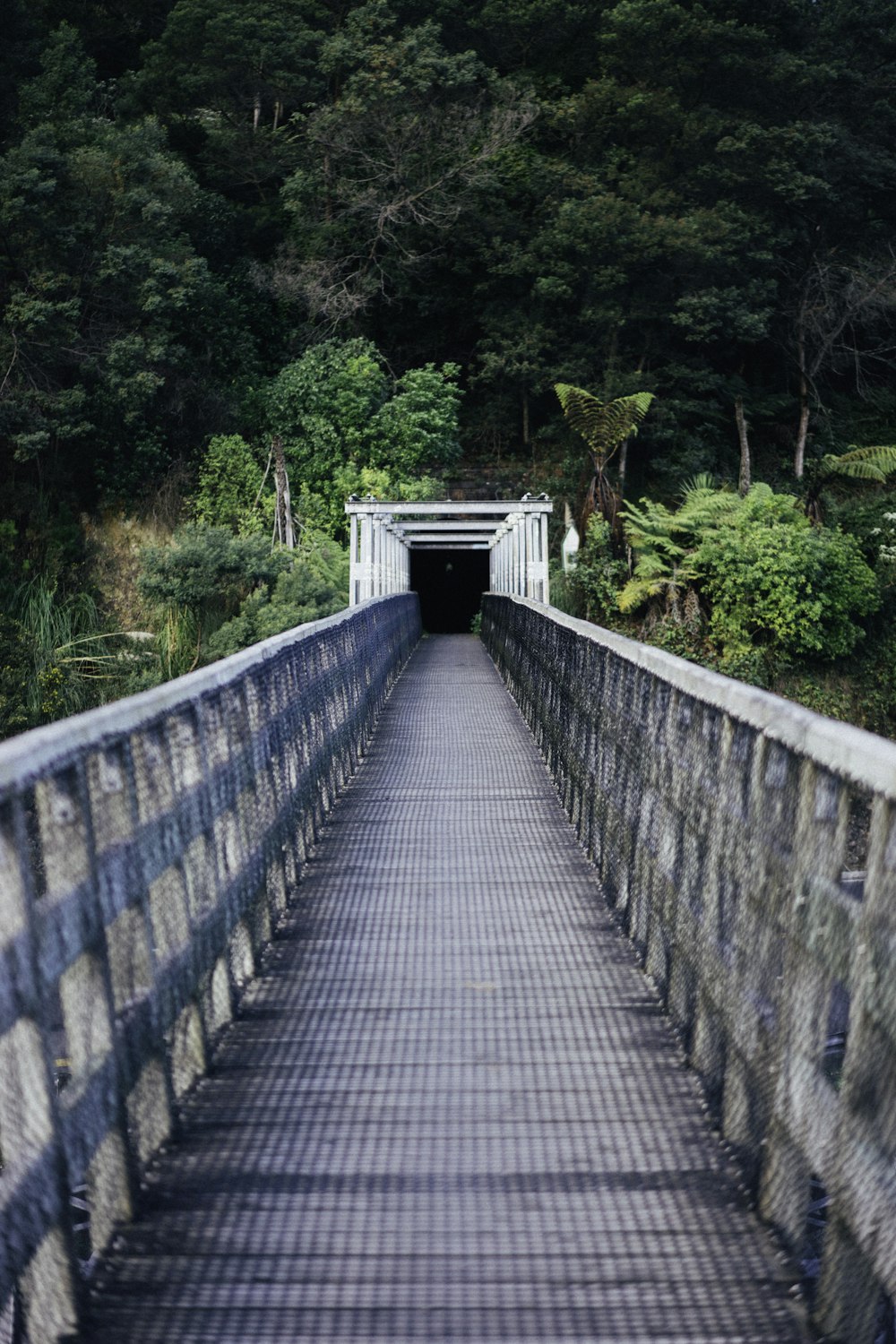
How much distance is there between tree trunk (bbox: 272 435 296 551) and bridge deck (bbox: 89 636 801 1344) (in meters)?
22.1

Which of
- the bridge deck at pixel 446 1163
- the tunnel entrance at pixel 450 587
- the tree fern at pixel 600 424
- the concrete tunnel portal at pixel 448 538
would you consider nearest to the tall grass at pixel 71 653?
the concrete tunnel portal at pixel 448 538

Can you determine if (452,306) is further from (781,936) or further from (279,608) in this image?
(781,936)

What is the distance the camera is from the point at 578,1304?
259cm

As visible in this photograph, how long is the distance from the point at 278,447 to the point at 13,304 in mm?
6272

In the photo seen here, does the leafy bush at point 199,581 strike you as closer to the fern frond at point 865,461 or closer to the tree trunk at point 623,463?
the tree trunk at point 623,463

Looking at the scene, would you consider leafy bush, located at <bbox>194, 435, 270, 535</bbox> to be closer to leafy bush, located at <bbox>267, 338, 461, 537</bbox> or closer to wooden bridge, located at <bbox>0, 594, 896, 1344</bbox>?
leafy bush, located at <bbox>267, 338, 461, 537</bbox>

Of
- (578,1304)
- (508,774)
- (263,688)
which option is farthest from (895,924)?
(508,774)

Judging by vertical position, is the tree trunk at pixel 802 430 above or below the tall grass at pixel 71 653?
above

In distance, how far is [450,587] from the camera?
144 feet

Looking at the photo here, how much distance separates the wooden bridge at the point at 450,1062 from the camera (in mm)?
2387

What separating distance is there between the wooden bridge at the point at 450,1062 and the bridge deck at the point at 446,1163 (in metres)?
0.01

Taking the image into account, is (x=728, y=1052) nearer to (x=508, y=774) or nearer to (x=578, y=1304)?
(x=578, y=1304)

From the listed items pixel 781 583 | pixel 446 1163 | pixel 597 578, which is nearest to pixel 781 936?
pixel 446 1163

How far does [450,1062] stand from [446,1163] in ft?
2.12
